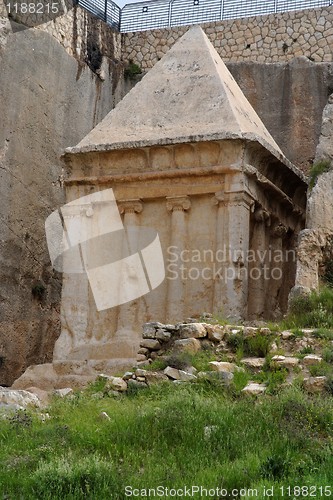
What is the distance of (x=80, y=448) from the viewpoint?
25.7 feet

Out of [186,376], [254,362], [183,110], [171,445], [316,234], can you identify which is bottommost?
[171,445]

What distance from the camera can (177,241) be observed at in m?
13.9

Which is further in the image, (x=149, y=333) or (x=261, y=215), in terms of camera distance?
(x=261, y=215)

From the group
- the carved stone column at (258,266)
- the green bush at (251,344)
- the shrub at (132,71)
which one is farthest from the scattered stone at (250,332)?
the shrub at (132,71)

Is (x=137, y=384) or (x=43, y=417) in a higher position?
(x=137, y=384)

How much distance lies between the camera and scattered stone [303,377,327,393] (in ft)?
29.1

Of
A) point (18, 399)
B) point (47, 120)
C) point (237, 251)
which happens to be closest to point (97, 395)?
point (18, 399)

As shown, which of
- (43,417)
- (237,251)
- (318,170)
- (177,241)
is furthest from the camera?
(177,241)

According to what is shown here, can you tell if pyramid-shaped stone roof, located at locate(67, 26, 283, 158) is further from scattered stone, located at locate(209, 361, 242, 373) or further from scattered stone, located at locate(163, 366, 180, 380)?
scattered stone, located at locate(163, 366, 180, 380)

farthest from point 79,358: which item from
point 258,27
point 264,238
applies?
point 258,27

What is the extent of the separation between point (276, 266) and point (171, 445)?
23.8 feet

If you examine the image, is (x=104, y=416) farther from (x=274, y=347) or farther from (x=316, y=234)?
(x=316, y=234)

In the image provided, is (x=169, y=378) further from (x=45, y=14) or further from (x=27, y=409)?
(x=45, y=14)

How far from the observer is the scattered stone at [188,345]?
10.0 meters
